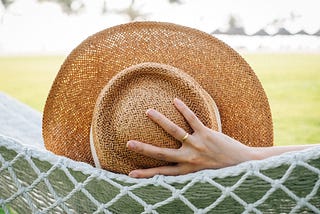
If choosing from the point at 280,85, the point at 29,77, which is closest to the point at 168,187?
the point at 280,85

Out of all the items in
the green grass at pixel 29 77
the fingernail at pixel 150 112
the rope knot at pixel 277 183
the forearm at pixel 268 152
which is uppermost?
the fingernail at pixel 150 112

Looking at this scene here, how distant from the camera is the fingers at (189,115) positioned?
1122 millimetres

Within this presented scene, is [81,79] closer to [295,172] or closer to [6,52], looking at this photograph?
[295,172]

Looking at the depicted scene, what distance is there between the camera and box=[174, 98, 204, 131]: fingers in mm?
1122

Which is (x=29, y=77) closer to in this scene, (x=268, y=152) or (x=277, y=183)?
(x=268, y=152)

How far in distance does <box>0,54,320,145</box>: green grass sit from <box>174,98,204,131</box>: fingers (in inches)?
170

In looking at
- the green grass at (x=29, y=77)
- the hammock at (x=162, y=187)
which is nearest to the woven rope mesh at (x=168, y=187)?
the hammock at (x=162, y=187)

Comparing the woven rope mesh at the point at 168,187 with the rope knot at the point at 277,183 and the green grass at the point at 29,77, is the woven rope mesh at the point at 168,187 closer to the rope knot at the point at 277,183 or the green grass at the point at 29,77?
the rope knot at the point at 277,183

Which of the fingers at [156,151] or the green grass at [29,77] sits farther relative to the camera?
the green grass at [29,77]

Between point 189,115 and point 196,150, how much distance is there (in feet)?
0.29

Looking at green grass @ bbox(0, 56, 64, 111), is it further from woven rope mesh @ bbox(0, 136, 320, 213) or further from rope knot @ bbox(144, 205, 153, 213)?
rope knot @ bbox(144, 205, 153, 213)

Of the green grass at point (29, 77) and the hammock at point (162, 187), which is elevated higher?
the hammock at point (162, 187)

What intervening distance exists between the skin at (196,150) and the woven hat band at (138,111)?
1.0 inches

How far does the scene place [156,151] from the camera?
1114 millimetres
